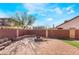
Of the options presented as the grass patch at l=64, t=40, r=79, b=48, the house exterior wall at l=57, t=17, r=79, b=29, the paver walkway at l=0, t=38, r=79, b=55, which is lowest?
the paver walkway at l=0, t=38, r=79, b=55

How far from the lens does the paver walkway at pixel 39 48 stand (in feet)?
30.6

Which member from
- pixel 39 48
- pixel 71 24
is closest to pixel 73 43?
pixel 71 24

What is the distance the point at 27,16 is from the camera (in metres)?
9.34

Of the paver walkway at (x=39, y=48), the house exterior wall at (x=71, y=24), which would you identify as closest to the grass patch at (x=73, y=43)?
the paver walkway at (x=39, y=48)

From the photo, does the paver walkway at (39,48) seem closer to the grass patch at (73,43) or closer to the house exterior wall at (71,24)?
the grass patch at (73,43)

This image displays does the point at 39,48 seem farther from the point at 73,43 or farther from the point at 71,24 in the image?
the point at 71,24

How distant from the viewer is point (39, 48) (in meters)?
9.38

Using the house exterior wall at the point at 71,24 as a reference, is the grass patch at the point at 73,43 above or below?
below

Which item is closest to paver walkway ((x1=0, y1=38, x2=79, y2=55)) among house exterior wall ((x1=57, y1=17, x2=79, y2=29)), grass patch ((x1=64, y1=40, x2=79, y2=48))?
grass patch ((x1=64, y1=40, x2=79, y2=48))

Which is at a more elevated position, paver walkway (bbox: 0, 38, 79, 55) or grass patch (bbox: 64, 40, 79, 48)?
grass patch (bbox: 64, 40, 79, 48)

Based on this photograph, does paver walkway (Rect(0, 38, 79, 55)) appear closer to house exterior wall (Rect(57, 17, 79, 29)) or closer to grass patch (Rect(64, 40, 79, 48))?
grass patch (Rect(64, 40, 79, 48))

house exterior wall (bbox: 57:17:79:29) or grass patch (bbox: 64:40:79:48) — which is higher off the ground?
house exterior wall (bbox: 57:17:79:29)

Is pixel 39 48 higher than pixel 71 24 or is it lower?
lower

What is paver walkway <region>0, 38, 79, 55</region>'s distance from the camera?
30.6ft
